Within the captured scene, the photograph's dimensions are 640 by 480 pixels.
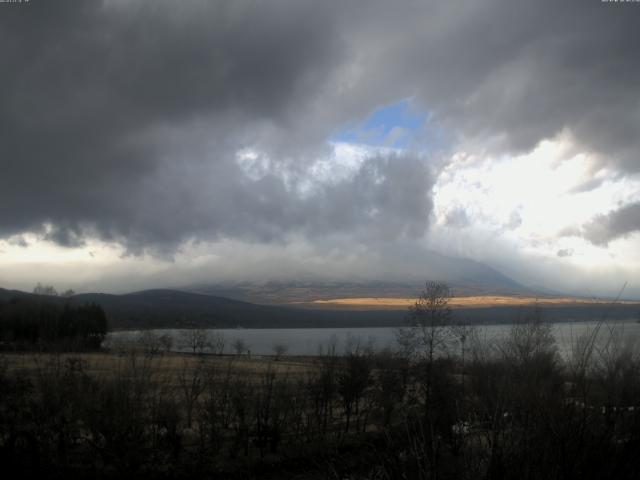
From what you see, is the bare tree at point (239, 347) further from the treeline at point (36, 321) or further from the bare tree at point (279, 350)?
the treeline at point (36, 321)

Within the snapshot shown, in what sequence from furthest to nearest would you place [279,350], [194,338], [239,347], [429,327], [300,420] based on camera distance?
[194,338] < [239,347] < [279,350] < [429,327] < [300,420]

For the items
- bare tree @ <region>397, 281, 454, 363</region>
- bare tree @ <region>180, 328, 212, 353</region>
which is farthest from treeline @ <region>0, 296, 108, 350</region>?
bare tree @ <region>397, 281, 454, 363</region>

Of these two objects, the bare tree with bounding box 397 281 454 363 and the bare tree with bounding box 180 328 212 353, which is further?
the bare tree with bounding box 180 328 212 353

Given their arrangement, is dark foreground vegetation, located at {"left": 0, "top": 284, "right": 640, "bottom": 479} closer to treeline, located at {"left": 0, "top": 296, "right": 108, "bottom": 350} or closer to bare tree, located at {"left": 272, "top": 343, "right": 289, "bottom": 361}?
treeline, located at {"left": 0, "top": 296, "right": 108, "bottom": 350}

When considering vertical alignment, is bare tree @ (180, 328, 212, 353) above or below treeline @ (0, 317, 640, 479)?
below

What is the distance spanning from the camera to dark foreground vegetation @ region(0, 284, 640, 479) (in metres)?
5.26

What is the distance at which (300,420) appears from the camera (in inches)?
1208

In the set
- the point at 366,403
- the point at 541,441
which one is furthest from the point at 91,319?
the point at 541,441

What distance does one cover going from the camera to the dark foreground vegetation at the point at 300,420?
5.26m

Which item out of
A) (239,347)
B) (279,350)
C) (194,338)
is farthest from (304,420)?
(194,338)

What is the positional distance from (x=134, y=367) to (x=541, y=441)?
22.0 metres

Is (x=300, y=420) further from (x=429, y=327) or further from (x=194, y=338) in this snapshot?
(x=194, y=338)

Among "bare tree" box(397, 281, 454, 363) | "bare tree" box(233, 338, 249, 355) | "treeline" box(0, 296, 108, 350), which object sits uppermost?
"bare tree" box(397, 281, 454, 363)

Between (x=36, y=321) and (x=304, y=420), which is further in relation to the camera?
(x=36, y=321)
